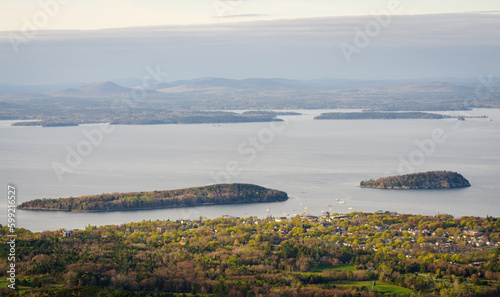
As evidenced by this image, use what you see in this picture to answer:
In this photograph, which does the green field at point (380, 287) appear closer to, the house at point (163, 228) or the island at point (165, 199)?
the house at point (163, 228)

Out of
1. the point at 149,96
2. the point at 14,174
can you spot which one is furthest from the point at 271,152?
the point at 149,96

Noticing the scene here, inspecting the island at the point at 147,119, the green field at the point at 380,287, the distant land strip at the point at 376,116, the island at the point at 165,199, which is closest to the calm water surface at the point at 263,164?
the island at the point at 165,199

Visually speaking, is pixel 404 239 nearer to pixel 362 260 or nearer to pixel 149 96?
→ pixel 362 260

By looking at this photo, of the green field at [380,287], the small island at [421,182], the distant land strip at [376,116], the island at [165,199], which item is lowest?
the green field at [380,287]

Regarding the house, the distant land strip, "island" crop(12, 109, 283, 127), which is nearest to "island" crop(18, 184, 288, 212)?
the house

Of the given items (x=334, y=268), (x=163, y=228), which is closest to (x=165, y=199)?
(x=163, y=228)

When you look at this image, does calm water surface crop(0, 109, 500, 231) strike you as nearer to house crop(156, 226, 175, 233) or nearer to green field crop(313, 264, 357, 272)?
house crop(156, 226, 175, 233)
